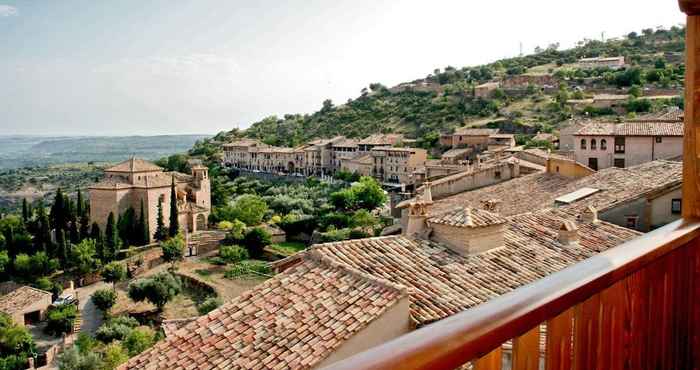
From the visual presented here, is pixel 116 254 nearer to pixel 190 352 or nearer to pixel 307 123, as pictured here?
pixel 190 352

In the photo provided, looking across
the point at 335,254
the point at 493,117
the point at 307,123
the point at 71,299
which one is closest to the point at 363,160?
the point at 493,117

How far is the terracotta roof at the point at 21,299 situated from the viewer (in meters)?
22.0

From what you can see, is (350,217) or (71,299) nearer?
(71,299)

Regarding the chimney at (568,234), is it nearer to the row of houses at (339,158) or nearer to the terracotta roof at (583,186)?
the terracotta roof at (583,186)

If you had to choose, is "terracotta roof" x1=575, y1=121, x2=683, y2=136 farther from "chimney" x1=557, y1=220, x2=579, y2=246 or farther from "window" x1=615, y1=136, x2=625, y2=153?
"chimney" x1=557, y1=220, x2=579, y2=246

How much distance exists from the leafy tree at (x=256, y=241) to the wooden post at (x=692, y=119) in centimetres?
2797

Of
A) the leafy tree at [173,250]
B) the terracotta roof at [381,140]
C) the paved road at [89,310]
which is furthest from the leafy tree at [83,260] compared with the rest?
the terracotta roof at [381,140]

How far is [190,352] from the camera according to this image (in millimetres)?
5656

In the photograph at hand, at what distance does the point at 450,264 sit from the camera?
7.37 metres

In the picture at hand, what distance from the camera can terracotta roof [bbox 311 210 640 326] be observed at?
21.0 ft

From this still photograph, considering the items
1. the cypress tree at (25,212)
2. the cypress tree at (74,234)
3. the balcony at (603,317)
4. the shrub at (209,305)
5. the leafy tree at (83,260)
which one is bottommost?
the shrub at (209,305)

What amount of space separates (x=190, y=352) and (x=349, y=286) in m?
1.64

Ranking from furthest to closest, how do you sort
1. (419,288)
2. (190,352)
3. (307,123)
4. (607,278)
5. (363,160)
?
(307,123), (363,160), (419,288), (190,352), (607,278)

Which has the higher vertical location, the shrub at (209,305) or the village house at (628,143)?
the village house at (628,143)
